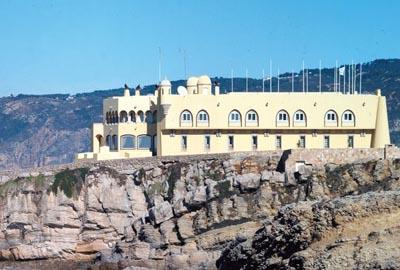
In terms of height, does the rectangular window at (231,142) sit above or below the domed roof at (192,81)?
below

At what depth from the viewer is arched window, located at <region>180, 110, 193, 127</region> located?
226 ft

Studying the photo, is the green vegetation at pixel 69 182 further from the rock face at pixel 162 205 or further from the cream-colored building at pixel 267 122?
the cream-colored building at pixel 267 122

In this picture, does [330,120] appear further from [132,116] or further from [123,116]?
[123,116]

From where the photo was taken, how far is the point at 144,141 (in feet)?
236

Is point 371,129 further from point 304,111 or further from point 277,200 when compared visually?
point 277,200

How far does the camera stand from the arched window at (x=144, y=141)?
71.8 m

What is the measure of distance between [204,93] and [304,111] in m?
5.58

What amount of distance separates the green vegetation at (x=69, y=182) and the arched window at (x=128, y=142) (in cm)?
418

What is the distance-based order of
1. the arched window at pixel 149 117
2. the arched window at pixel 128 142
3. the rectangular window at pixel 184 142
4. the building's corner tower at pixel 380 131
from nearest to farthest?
the building's corner tower at pixel 380 131, the rectangular window at pixel 184 142, the arched window at pixel 149 117, the arched window at pixel 128 142

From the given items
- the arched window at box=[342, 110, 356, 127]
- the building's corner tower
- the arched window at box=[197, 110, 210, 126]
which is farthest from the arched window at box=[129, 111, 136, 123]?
the building's corner tower

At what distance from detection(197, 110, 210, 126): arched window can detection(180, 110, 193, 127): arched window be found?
0.42 metres

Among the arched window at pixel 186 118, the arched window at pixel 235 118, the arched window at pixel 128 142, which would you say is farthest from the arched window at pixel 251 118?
the arched window at pixel 128 142

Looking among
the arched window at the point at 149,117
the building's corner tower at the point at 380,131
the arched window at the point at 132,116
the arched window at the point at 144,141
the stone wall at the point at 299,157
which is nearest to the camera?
the stone wall at the point at 299,157

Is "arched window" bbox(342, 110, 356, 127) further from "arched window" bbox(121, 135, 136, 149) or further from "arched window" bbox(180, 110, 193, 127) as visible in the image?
"arched window" bbox(121, 135, 136, 149)
